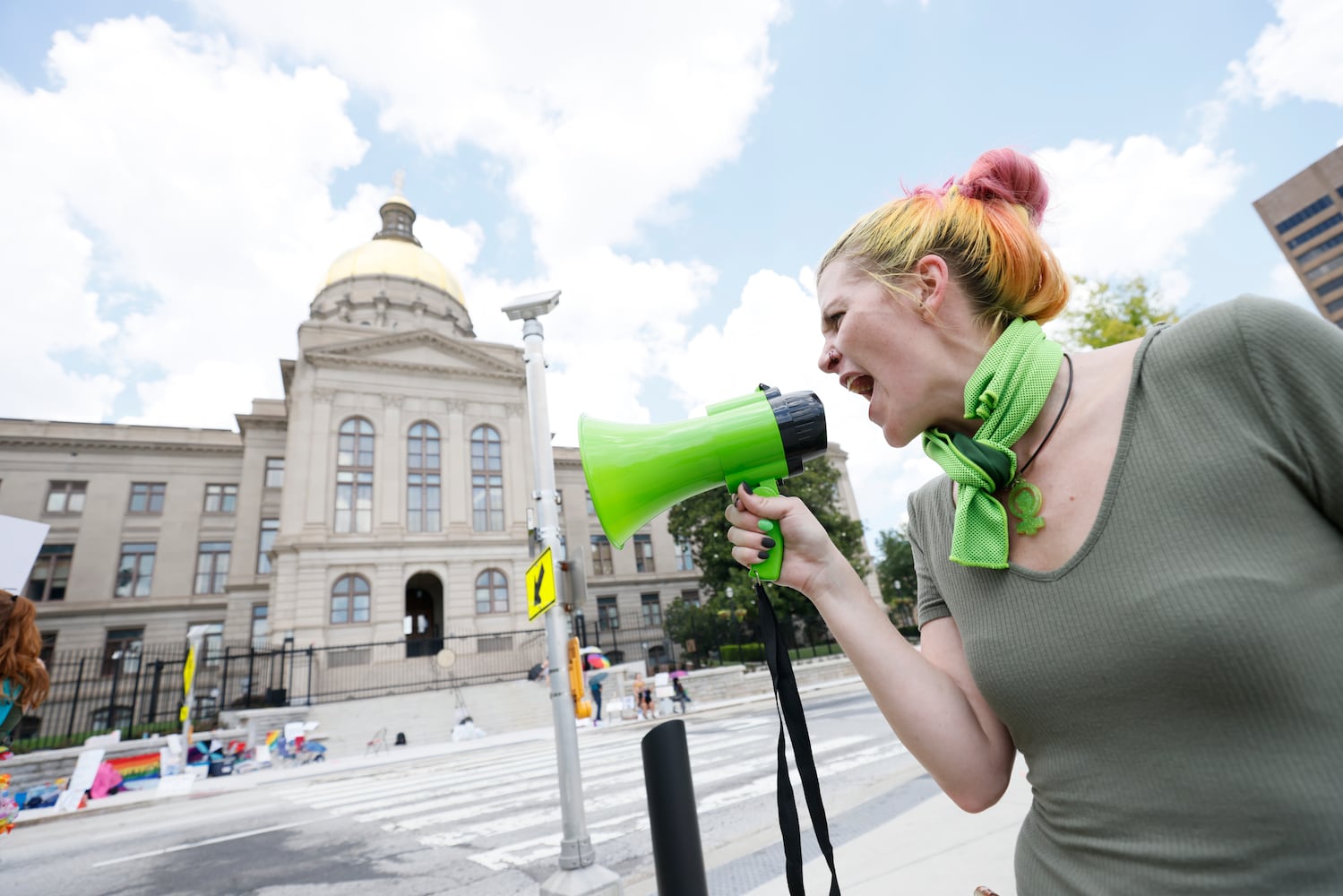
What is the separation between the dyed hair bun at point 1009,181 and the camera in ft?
4.61

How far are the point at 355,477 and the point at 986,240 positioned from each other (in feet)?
110

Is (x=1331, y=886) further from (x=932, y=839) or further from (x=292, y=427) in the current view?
(x=292, y=427)

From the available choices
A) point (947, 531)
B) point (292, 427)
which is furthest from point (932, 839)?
point (292, 427)

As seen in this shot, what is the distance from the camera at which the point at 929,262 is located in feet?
4.36

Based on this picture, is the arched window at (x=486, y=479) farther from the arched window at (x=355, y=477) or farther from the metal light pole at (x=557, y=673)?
the metal light pole at (x=557, y=673)

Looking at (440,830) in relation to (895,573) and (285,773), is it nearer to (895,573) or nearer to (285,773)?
(285,773)

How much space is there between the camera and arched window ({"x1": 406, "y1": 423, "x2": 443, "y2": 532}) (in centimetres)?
3147

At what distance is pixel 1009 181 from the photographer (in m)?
1.42

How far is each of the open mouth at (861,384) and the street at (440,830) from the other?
3714 millimetres

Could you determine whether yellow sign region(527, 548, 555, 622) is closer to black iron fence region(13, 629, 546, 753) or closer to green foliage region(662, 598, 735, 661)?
black iron fence region(13, 629, 546, 753)

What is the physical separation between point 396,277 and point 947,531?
49.2 meters

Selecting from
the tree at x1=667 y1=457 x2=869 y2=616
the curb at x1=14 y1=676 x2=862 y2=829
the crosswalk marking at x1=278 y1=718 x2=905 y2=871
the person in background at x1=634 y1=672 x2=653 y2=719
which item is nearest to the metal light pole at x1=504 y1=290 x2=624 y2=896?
the crosswalk marking at x1=278 y1=718 x2=905 y2=871

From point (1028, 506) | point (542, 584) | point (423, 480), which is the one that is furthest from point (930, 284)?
point (423, 480)

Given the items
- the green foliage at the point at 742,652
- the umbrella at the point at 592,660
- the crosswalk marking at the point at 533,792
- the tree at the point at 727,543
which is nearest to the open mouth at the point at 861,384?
the crosswalk marking at the point at 533,792
